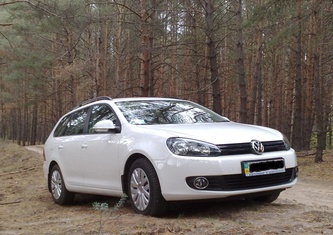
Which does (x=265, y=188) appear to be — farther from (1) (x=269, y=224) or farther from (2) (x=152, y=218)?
(2) (x=152, y=218)

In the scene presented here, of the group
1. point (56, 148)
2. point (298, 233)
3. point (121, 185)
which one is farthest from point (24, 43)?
point (298, 233)

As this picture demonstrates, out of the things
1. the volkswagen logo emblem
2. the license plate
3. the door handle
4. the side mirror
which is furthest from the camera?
the door handle

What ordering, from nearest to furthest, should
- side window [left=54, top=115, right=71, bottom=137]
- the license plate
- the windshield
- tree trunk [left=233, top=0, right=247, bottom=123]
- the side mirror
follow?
the license plate → the side mirror → the windshield → side window [left=54, top=115, right=71, bottom=137] → tree trunk [left=233, top=0, right=247, bottom=123]

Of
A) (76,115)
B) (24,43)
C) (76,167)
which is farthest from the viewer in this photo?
(24,43)

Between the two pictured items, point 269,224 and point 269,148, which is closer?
→ point 269,224

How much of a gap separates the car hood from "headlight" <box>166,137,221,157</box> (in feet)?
0.21

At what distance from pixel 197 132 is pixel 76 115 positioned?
2960 mm

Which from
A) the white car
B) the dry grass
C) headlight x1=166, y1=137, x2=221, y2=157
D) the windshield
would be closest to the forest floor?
the white car

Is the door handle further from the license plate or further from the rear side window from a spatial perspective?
the license plate

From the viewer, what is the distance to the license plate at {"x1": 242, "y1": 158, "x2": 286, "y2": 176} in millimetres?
4531

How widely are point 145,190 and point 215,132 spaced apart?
1.10m

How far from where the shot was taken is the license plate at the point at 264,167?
453 centimetres

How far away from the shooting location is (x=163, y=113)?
19.0 ft

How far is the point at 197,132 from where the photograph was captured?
4754 millimetres
